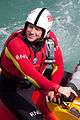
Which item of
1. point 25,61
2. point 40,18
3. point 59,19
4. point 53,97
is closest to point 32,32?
point 40,18

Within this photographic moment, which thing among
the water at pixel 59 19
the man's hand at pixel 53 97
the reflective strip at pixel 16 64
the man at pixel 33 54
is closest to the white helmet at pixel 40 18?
the man at pixel 33 54

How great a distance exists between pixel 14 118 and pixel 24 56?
838 millimetres

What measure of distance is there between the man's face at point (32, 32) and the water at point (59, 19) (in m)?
5.30

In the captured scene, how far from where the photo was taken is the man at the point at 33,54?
5.45m

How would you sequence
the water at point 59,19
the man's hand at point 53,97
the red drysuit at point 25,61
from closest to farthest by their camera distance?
the red drysuit at point 25,61 → the man's hand at point 53,97 → the water at point 59,19

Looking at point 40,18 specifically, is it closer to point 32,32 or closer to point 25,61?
point 32,32

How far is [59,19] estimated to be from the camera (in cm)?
1374

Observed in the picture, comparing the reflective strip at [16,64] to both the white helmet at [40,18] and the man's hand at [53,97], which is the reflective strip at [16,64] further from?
the white helmet at [40,18]

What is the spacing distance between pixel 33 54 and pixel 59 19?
7.97 m

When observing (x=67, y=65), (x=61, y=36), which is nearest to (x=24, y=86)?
(x=67, y=65)

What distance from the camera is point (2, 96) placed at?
19.4 ft

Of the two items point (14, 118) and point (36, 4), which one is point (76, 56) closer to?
point (36, 4)

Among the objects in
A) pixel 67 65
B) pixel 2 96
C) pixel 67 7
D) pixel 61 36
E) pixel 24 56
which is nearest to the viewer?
pixel 24 56

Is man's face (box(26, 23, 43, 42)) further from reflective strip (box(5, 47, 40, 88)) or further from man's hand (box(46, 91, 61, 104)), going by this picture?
man's hand (box(46, 91, 61, 104))
